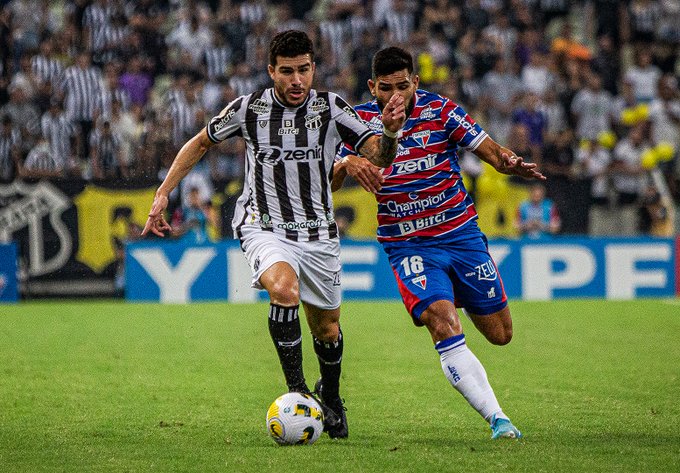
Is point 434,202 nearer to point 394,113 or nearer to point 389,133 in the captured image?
point 389,133

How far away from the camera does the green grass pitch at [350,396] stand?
5.83 meters

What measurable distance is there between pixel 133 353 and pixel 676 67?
571 inches

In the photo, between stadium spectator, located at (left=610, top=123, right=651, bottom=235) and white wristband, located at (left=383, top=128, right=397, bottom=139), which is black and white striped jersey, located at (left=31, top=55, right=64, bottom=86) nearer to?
stadium spectator, located at (left=610, top=123, right=651, bottom=235)

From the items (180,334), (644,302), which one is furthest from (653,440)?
(644,302)

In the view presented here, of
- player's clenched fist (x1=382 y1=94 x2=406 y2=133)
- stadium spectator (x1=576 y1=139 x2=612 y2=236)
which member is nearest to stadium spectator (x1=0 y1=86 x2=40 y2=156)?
stadium spectator (x1=576 y1=139 x2=612 y2=236)

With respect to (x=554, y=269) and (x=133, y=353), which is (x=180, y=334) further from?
(x=554, y=269)

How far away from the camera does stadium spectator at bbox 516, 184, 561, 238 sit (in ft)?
57.3

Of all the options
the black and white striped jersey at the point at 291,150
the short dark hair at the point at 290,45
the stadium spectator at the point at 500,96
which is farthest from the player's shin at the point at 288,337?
the stadium spectator at the point at 500,96

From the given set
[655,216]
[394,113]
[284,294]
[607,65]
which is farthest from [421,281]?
[607,65]

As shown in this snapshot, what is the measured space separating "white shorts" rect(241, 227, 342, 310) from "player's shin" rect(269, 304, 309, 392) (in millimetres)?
234

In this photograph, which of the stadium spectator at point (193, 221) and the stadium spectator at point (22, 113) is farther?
the stadium spectator at point (22, 113)

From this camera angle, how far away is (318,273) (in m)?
6.65

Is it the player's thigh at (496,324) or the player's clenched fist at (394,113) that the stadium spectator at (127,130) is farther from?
the player's clenched fist at (394,113)

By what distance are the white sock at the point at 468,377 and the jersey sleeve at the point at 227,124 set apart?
5.84ft
